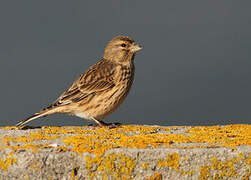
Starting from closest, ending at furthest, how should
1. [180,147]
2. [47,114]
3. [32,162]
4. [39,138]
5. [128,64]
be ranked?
[32,162]
[180,147]
[39,138]
[47,114]
[128,64]

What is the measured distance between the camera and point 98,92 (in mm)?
7500

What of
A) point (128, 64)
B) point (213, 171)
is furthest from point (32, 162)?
point (128, 64)

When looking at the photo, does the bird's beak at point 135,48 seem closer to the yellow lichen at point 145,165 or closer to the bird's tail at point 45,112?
the bird's tail at point 45,112

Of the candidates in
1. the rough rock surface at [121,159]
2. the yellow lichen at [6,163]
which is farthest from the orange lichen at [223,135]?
the yellow lichen at [6,163]

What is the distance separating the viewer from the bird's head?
8344 millimetres

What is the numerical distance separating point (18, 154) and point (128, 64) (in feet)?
14.9

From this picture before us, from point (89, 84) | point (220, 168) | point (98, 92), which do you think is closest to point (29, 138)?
point (220, 168)

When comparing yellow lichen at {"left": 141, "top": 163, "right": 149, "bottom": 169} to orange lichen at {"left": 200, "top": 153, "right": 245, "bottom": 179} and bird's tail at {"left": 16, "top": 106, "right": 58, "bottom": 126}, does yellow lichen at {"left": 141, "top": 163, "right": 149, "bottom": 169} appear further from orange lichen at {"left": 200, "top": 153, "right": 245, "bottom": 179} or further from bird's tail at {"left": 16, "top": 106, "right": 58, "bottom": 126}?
bird's tail at {"left": 16, "top": 106, "right": 58, "bottom": 126}

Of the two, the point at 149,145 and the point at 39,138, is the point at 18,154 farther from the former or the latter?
the point at 149,145

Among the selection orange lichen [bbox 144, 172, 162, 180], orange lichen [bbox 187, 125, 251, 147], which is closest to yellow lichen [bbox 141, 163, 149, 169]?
orange lichen [bbox 144, 172, 162, 180]

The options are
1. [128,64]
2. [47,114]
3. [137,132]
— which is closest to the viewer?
[137,132]

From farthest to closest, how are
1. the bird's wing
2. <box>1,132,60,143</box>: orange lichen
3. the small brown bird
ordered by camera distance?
the bird's wing, the small brown bird, <box>1,132,60,143</box>: orange lichen

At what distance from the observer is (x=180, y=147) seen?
4.20 meters

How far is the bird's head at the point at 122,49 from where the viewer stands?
834 cm
